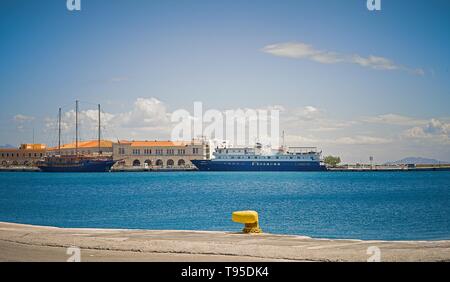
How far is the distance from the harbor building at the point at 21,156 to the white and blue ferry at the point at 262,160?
50.9m

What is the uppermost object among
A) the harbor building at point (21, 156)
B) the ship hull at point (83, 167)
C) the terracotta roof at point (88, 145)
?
the terracotta roof at point (88, 145)

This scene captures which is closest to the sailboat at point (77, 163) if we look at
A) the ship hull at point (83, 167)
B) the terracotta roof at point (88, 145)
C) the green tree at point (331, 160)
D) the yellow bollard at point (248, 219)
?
the ship hull at point (83, 167)

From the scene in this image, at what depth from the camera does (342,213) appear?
117ft

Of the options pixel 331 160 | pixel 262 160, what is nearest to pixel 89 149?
pixel 262 160

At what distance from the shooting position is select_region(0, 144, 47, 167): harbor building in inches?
5970

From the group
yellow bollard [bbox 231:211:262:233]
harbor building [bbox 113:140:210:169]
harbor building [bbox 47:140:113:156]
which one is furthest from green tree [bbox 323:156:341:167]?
yellow bollard [bbox 231:211:262:233]

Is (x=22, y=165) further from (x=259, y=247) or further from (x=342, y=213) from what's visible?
(x=259, y=247)

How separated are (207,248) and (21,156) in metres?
150

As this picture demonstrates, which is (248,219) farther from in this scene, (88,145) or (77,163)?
(88,145)

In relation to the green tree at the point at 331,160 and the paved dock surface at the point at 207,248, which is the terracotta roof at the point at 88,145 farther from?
the paved dock surface at the point at 207,248

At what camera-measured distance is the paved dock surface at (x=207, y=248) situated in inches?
394
